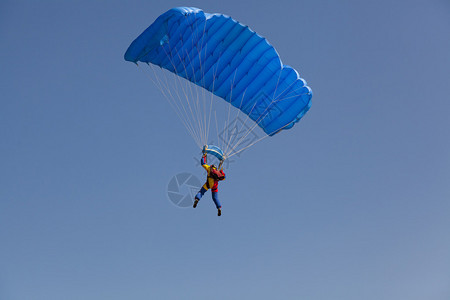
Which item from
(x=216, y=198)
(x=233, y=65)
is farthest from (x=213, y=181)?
(x=233, y=65)

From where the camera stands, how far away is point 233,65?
19125 millimetres

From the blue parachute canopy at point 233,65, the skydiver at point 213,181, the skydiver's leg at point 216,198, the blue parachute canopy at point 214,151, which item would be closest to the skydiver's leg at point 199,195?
the skydiver at point 213,181

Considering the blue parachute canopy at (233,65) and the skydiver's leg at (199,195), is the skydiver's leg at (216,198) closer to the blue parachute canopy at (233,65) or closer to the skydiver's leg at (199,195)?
the skydiver's leg at (199,195)

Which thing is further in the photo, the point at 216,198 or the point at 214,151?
the point at 214,151

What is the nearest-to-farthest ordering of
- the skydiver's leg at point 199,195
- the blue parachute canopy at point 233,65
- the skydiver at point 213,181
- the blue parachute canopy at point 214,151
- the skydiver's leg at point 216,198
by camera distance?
the skydiver's leg at point 199,195, the skydiver at point 213,181, the skydiver's leg at point 216,198, the blue parachute canopy at point 214,151, the blue parachute canopy at point 233,65

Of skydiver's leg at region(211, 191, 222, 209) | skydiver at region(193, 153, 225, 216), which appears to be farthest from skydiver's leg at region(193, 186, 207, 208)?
skydiver's leg at region(211, 191, 222, 209)

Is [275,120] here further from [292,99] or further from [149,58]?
[149,58]

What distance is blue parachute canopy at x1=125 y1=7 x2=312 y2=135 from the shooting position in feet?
60.2

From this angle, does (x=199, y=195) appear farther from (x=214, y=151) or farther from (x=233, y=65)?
(x=233, y=65)

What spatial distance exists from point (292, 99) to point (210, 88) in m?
2.76

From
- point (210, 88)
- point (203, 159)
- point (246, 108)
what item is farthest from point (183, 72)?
point (203, 159)

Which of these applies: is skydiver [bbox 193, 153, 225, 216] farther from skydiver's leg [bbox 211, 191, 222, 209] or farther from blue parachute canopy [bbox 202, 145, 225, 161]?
blue parachute canopy [bbox 202, 145, 225, 161]

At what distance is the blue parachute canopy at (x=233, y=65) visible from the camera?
60.2 ft

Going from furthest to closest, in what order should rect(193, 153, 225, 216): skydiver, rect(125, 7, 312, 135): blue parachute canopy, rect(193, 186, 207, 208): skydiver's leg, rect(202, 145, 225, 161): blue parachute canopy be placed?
1. rect(125, 7, 312, 135): blue parachute canopy
2. rect(202, 145, 225, 161): blue parachute canopy
3. rect(193, 153, 225, 216): skydiver
4. rect(193, 186, 207, 208): skydiver's leg
